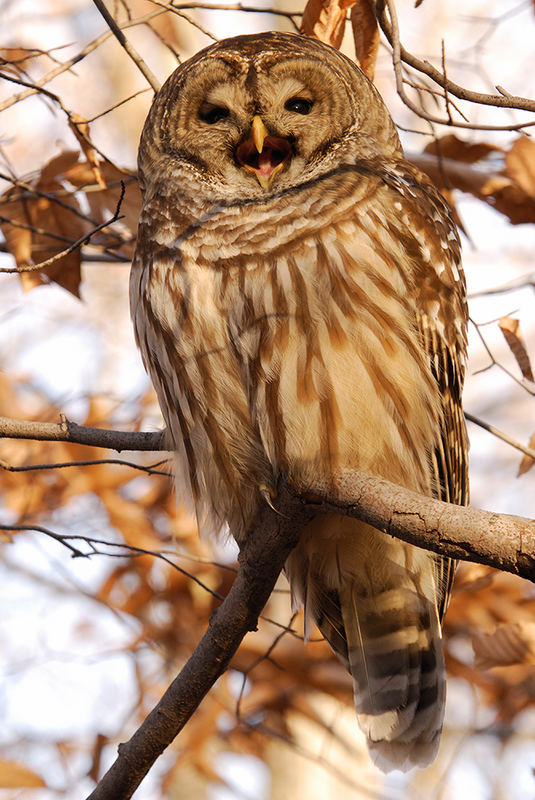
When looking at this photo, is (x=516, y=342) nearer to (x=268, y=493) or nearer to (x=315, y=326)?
(x=315, y=326)

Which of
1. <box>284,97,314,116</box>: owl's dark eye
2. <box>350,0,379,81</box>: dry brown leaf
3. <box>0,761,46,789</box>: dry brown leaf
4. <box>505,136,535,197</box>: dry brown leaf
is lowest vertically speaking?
<box>0,761,46,789</box>: dry brown leaf

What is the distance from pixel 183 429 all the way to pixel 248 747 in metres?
A: 3.43

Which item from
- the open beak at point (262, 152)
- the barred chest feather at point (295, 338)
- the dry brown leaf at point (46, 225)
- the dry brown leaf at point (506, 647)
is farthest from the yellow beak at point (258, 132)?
the dry brown leaf at point (506, 647)

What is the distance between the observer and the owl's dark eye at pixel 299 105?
3.40 meters

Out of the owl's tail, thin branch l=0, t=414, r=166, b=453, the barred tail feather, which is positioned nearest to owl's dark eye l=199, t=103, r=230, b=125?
thin branch l=0, t=414, r=166, b=453

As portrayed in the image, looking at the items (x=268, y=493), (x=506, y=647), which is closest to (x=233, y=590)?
(x=268, y=493)

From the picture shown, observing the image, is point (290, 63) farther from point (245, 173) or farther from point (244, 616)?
point (244, 616)

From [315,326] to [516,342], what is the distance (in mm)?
750

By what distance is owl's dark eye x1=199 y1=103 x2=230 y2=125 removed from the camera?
340 cm

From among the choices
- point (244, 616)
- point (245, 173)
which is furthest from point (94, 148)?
point (244, 616)

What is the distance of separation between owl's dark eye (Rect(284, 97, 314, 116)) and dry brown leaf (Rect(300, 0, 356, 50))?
23 cm

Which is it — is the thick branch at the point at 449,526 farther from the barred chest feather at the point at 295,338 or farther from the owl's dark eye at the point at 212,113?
the owl's dark eye at the point at 212,113

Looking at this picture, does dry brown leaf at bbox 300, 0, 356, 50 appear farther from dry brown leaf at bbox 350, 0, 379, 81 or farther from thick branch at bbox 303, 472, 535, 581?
thick branch at bbox 303, 472, 535, 581

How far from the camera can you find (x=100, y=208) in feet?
12.0
